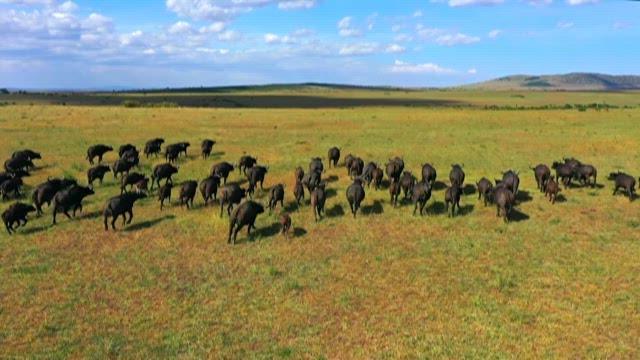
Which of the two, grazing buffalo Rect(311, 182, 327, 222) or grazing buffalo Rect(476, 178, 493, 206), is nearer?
grazing buffalo Rect(311, 182, 327, 222)

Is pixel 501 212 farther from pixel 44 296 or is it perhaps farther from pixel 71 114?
pixel 71 114

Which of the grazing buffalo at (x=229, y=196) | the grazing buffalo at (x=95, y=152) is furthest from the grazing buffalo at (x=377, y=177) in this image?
the grazing buffalo at (x=95, y=152)

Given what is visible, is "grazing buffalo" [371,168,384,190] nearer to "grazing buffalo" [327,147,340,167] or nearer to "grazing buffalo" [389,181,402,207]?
"grazing buffalo" [389,181,402,207]

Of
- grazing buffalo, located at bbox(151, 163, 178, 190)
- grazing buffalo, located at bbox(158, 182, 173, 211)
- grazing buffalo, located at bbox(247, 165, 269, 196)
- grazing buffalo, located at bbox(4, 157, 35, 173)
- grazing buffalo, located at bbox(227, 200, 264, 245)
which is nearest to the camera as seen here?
grazing buffalo, located at bbox(227, 200, 264, 245)

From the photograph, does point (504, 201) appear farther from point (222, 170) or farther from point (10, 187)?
point (10, 187)

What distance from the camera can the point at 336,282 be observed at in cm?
1540

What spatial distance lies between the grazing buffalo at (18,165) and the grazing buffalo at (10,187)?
9.02ft

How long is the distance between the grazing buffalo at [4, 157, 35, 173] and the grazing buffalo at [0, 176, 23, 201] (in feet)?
9.02

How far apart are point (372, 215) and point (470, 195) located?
17.9ft

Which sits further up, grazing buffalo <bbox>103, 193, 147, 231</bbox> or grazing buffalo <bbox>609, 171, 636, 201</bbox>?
grazing buffalo <bbox>609, 171, 636, 201</bbox>

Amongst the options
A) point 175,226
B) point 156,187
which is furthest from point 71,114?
point 175,226

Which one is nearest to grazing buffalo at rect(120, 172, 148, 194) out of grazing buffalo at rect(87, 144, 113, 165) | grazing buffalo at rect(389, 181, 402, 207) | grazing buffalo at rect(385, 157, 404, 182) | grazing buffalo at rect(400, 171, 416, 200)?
grazing buffalo at rect(87, 144, 113, 165)

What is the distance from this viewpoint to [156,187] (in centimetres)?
A: 2669

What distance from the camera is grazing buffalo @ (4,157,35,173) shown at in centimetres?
2788
